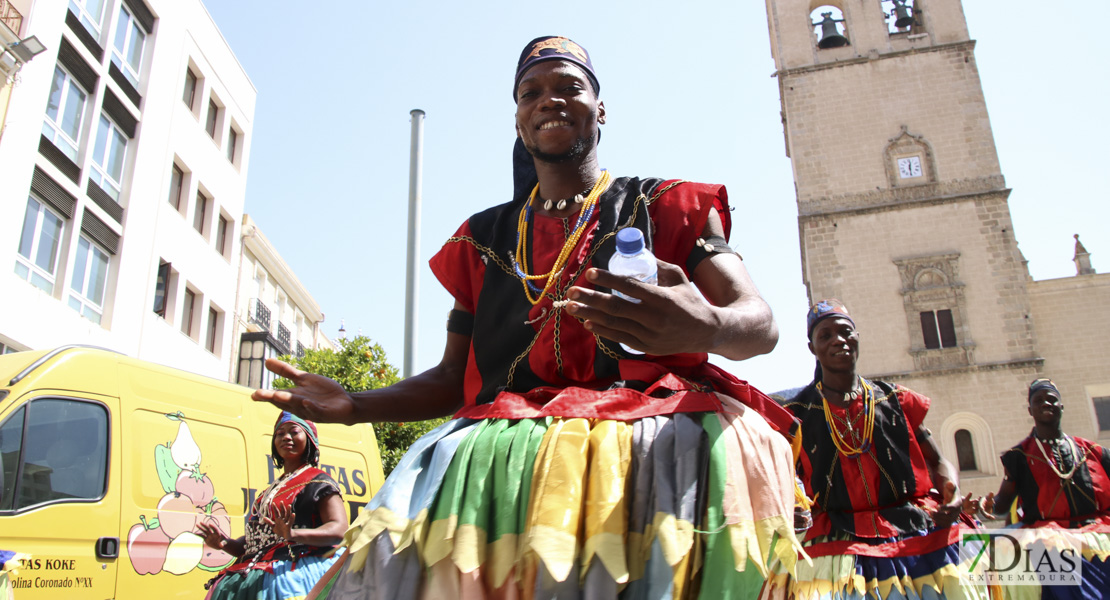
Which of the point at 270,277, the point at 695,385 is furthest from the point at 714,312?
the point at 270,277

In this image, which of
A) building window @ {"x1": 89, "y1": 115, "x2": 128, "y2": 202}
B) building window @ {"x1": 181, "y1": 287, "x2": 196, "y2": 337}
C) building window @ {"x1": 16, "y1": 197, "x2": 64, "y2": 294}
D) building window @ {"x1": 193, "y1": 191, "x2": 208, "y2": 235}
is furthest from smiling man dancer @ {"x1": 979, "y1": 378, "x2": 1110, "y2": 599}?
building window @ {"x1": 193, "y1": 191, "x2": 208, "y2": 235}

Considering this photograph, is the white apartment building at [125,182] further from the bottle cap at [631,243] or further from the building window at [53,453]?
the bottle cap at [631,243]

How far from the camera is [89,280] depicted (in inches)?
668

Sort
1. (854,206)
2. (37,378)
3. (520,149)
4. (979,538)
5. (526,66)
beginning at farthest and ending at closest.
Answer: (854,206), (37,378), (979,538), (520,149), (526,66)

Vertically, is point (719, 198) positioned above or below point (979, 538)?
above

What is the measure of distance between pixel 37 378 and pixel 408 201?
607cm

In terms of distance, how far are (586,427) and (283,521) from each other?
3.55m

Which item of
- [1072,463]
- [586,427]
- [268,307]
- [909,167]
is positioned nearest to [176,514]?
[586,427]

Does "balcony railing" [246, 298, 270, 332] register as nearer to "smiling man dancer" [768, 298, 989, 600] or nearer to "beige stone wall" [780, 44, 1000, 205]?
"beige stone wall" [780, 44, 1000, 205]

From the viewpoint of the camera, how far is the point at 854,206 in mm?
36125

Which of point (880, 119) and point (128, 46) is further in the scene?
point (880, 119)

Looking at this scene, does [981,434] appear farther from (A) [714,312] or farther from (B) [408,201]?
(A) [714,312]

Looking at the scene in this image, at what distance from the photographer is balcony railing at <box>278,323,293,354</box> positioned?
32.6 meters

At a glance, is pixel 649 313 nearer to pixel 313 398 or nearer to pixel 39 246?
pixel 313 398
